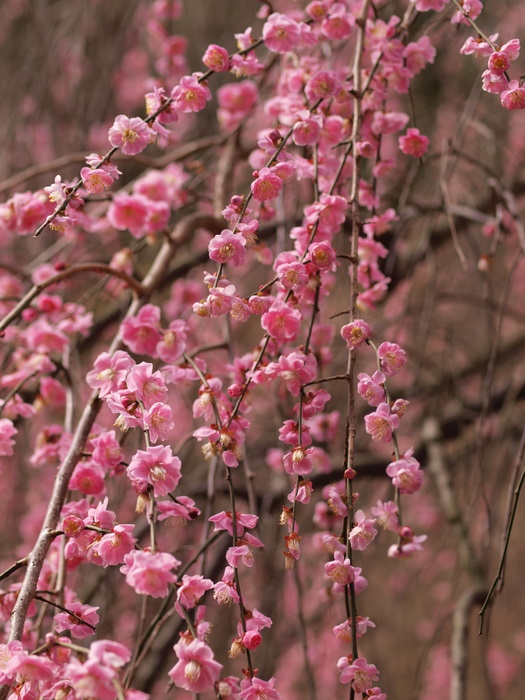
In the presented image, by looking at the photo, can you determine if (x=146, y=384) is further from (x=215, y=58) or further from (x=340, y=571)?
(x=215, y=58)

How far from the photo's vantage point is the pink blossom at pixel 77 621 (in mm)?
773

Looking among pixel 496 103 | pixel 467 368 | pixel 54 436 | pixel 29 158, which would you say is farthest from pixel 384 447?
pixel 54 436

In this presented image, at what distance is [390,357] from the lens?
0.84 metres

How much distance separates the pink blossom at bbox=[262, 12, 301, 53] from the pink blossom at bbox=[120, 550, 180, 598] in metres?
0.74

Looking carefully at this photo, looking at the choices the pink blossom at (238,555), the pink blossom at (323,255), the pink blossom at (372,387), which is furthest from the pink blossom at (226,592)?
the pink blossom at (323,255)

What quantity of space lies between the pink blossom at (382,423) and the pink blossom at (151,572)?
27cm

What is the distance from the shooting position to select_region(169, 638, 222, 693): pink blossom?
Answer: 0.67 m

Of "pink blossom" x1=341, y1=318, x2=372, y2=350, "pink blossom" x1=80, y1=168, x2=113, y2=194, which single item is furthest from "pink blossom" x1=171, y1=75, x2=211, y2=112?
"pink blossom" x1=341, y1=318, x2=372, y2=350

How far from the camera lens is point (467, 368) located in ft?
7.63

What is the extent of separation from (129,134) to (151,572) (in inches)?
19.9

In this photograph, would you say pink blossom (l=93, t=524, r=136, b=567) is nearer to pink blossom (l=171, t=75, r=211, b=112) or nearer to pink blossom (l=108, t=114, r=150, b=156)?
pink blossom (l=108, t=114, r=150, b=156)

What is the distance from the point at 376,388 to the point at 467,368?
160 centimetres

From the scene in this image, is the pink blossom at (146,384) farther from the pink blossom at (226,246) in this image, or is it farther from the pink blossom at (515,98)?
the pink blossom at (515,98)

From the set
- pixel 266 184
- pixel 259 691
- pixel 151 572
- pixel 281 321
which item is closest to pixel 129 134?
pixel 266 184
